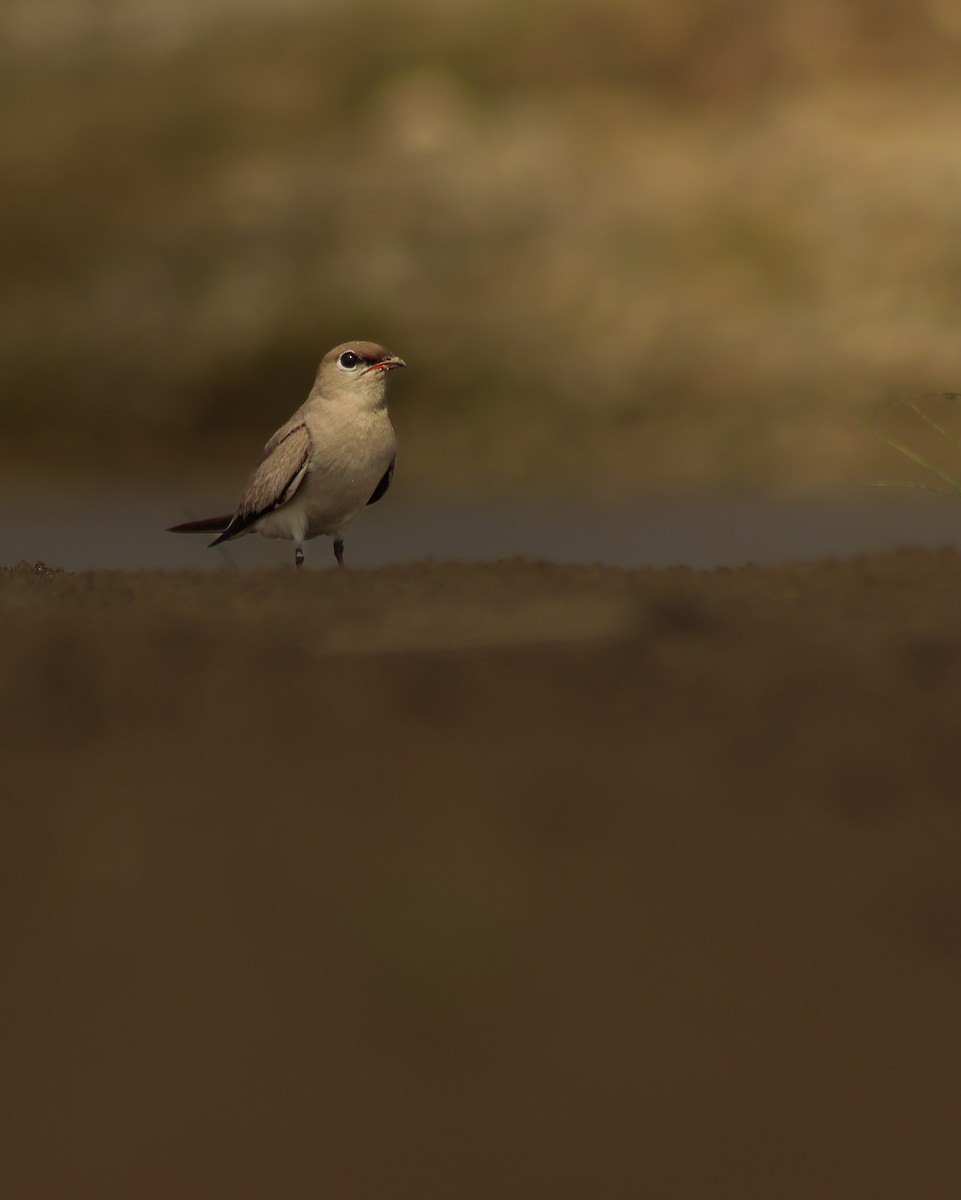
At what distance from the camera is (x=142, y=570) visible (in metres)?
3.44

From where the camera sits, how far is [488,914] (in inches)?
58.7

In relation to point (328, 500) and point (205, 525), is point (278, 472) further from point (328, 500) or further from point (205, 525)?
point (205, 525)

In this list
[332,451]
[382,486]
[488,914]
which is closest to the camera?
[488,914]

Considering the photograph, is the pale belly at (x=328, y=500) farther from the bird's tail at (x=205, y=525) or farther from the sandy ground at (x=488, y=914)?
the sandy ground at (x=488, y=914)

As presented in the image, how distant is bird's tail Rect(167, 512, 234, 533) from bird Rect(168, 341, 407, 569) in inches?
8.9

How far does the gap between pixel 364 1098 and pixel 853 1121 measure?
47 cm

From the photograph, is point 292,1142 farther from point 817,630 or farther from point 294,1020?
point 817,630

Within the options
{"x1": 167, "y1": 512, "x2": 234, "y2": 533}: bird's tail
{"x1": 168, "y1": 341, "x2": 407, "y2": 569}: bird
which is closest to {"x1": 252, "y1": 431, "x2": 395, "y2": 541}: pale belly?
{"x1": 168, "y1": 341, "x2": 407, "y2": 569}: bird

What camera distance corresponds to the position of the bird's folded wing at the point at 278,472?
3.67m

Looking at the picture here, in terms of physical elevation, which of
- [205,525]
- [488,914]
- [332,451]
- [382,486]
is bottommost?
[205,525]

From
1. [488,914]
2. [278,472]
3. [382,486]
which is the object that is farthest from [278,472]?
[488,914]

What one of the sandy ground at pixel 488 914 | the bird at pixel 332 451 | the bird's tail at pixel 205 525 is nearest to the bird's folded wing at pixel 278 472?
the bird at pixel 332 451

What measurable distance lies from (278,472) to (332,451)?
152 millimetres

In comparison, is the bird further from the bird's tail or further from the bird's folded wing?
the bird's tail
